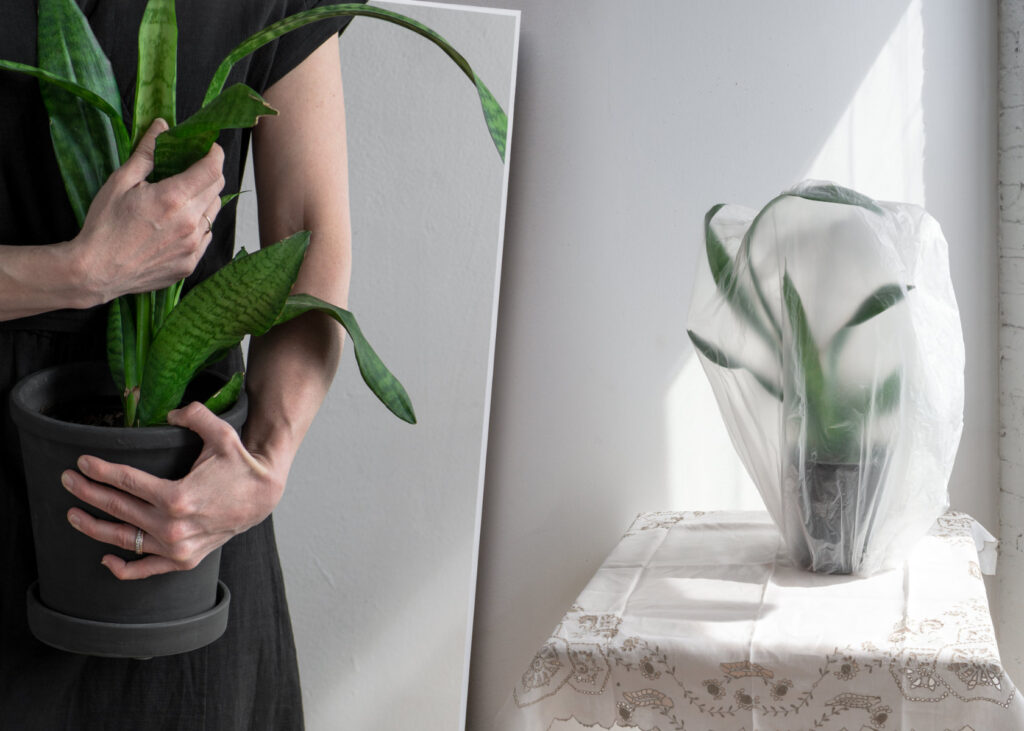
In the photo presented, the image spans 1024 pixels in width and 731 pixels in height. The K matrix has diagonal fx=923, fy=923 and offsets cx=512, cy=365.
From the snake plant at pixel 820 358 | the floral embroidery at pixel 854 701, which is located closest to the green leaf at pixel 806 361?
the snake plant at pixel 820 358

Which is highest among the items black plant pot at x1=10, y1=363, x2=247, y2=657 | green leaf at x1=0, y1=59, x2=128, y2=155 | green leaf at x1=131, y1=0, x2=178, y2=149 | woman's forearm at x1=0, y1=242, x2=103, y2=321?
green leaf at x1=131, y1=0, x2=178, y2=149

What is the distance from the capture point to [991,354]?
1.34 m

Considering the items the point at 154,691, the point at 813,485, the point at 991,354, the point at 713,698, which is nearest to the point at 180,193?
the point at 154,691

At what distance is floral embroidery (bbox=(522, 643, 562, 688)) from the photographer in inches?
33.9

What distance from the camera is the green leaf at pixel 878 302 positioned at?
942 millimetres

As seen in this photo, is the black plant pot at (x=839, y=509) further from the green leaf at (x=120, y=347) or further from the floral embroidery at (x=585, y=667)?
the green leaf at (x=120, y=347)

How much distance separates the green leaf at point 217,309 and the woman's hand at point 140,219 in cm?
3

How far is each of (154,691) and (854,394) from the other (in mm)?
724

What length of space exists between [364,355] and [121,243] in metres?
0.15

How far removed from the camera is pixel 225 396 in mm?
529

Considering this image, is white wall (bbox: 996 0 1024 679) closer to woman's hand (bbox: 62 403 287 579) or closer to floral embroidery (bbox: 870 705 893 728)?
floral embroidery (bbox: 870 705 893 728)

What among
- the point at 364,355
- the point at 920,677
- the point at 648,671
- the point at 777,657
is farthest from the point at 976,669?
the point at 364,355

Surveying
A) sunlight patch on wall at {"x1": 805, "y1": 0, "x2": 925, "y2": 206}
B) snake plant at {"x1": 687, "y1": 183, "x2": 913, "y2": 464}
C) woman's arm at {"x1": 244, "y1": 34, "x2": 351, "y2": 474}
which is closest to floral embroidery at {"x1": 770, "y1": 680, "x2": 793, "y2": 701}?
snake plant at {"x1": 687, "y1": 183, "x2": 913, "y2": 464}

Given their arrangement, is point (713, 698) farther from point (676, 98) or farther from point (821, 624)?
point (676, 98)
